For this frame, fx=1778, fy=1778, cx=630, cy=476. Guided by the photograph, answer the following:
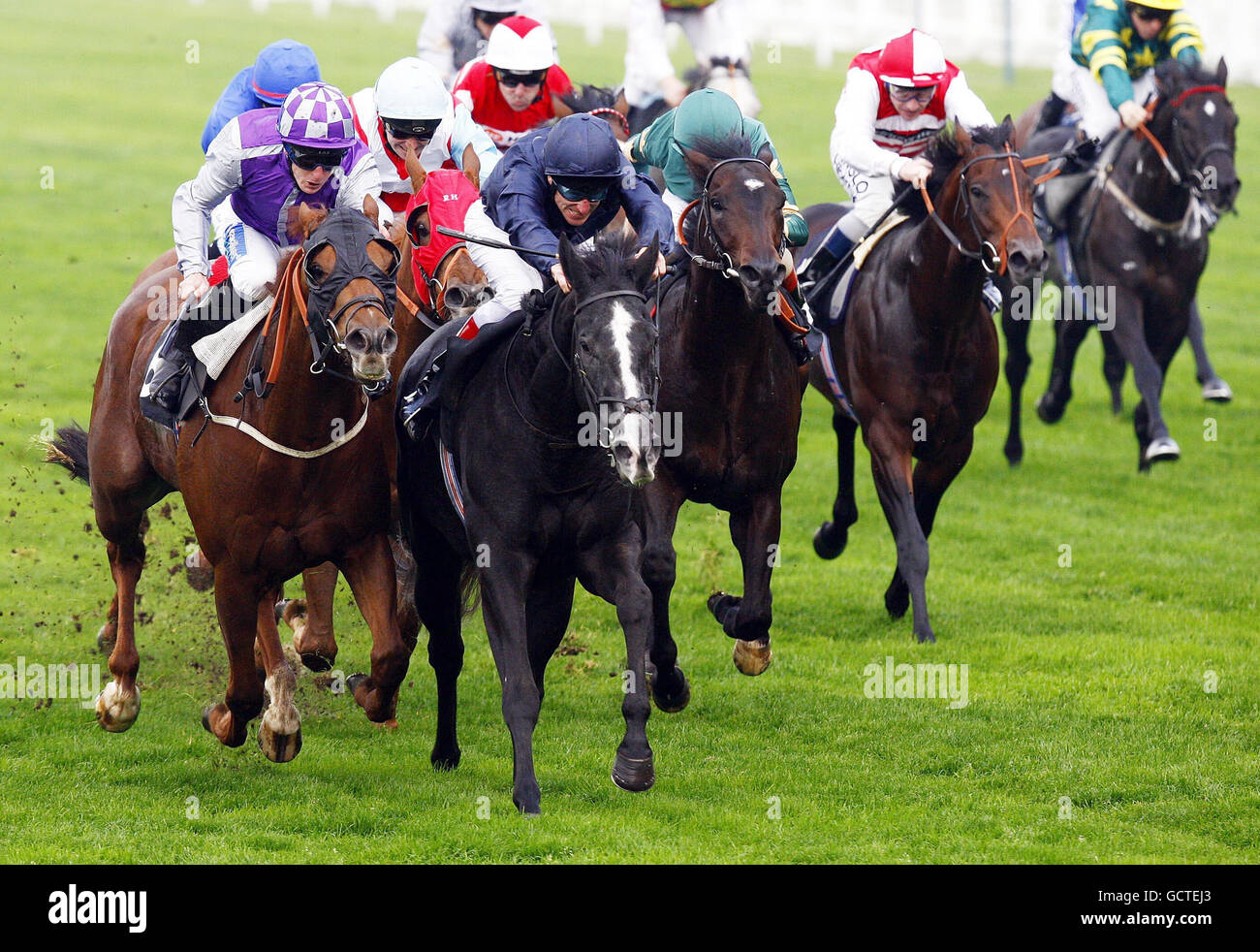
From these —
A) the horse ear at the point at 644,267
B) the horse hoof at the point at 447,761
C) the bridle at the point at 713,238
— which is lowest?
the horse hoof at the point at 447,761

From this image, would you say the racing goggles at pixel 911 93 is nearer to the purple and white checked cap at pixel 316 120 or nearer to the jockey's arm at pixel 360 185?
the jockey's arm at pixel 360 185

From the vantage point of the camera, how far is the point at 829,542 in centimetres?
984

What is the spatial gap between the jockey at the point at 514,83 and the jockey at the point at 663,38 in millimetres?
2646

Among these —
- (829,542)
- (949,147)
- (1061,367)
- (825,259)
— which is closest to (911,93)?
(949,147)

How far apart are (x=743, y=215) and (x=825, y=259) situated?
3.05 metres

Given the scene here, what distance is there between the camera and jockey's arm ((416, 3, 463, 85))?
11.3 meters

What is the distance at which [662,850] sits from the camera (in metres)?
5.83

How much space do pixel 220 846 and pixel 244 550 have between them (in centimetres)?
101

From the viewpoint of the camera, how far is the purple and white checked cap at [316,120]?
6.10m

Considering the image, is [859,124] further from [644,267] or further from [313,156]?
[644,267]

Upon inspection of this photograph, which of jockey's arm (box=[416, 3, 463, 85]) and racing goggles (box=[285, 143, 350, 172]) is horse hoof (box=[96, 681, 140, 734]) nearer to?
racing goggles (box=[285, 143, 350, 172])

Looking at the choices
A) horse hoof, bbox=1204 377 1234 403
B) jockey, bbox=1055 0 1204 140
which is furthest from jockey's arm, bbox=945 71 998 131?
horse hoof, bbox=1204 377 1234 403

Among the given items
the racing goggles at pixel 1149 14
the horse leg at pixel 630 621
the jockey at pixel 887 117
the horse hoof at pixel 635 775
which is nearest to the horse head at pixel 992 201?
the jockey at pixel 887 117
